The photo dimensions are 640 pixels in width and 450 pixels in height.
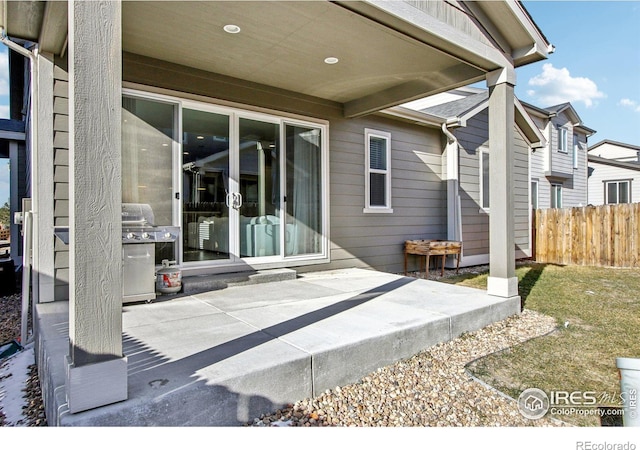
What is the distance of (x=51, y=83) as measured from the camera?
361cm

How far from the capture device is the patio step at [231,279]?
404 cm

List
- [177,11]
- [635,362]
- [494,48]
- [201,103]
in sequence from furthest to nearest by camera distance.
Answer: [201,103]
[494,48]
[177,11]
[635,362]

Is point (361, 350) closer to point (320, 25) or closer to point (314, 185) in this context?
point (320, 25)

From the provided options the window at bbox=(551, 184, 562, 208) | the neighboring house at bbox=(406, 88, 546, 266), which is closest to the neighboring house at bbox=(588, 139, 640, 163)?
the window at bbox=(551, 184, 562, 208)

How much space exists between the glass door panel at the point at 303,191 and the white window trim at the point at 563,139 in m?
11.5

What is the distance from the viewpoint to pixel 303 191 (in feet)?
18.0

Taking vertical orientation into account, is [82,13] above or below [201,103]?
below

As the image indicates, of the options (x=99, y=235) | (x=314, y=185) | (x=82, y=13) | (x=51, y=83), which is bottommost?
(x=99, y=235)

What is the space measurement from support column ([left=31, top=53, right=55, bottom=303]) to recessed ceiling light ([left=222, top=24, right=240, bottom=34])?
175cm

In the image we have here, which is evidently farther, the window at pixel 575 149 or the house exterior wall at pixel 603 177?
the house exterior wall at pixel 603 177

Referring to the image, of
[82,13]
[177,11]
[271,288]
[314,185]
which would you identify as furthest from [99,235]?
[314,185]

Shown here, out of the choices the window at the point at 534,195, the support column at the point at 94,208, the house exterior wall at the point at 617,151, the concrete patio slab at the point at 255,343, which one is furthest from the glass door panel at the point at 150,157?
the house exterior wall at the point at 617,151

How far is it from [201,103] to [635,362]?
14.8 feet

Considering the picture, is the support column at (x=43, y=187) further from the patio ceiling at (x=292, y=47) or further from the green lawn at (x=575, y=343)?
the green lawn at (x=575, y=343)
